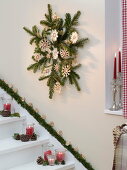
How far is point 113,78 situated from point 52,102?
26.4 inches

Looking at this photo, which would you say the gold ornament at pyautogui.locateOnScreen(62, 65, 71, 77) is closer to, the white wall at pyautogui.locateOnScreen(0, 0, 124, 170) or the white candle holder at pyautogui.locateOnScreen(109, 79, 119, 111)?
the white wall at pyautogui.locateOnScreen(0, 0, 124, 170)

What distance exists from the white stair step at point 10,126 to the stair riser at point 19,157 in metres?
0.24

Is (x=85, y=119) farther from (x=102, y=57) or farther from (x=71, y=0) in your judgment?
(x=71, y=0)

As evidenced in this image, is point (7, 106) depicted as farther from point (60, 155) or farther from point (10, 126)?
point (60, 155)

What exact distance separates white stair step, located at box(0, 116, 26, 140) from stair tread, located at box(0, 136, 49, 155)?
0.18 feet

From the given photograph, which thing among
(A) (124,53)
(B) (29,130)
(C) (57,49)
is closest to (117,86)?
(A) (124,53)

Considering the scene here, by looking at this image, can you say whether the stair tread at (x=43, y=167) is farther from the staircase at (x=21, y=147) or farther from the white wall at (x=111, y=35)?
the white wall at (x=111, y=35)

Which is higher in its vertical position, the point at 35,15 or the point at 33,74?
the point at 35,15

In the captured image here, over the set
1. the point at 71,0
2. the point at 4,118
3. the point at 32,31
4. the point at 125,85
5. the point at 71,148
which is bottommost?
the point at 71,148

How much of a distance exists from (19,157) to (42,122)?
38 centimetres

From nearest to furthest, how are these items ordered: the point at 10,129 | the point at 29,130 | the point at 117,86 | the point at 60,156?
the point at 117,86 → the point at 60,156 → the point at 29,130 → the point at 10,129

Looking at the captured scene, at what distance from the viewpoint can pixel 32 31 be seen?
10.3 feet

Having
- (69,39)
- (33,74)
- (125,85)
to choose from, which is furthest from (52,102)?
(125,85)

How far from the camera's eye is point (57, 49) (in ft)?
9.57
